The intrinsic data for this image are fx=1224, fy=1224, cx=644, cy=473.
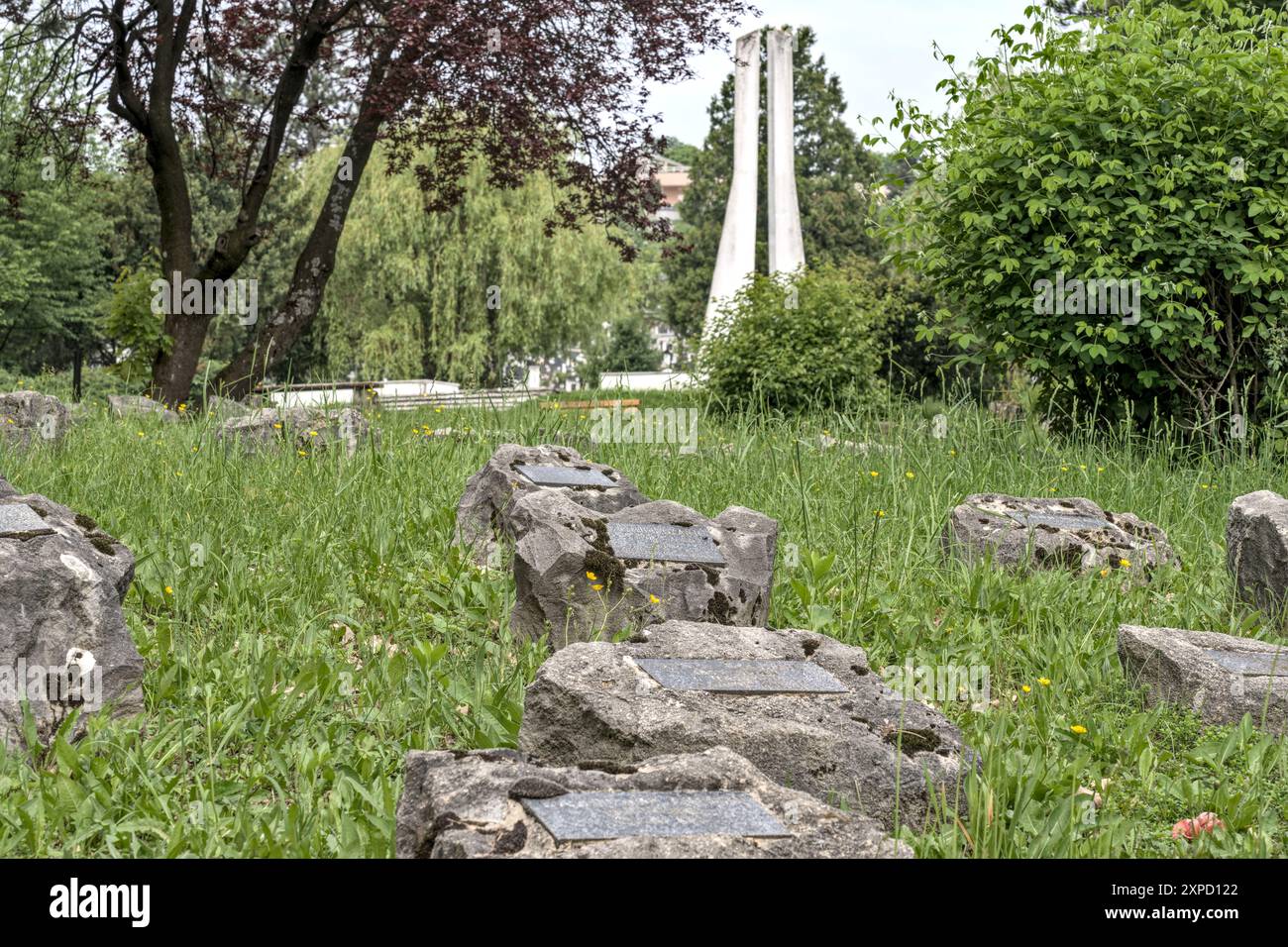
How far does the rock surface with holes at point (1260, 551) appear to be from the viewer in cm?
533

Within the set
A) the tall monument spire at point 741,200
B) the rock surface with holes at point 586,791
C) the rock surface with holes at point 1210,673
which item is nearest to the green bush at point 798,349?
the tall monument spire at point 741,200

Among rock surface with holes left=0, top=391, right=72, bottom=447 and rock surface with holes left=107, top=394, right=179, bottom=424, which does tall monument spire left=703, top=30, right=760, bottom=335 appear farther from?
rock surface with holes left=0, top=391, right=72, bottom=447

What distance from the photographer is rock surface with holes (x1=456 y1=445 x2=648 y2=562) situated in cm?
551

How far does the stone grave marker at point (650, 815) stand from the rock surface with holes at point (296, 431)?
4813 mm

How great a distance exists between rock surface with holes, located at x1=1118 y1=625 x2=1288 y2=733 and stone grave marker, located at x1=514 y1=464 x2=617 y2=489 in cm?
242

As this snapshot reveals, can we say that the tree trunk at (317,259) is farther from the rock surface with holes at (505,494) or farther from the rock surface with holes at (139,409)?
the rock surface with holes at (505,494)

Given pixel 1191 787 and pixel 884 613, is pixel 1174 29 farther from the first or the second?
pixel 1191 787

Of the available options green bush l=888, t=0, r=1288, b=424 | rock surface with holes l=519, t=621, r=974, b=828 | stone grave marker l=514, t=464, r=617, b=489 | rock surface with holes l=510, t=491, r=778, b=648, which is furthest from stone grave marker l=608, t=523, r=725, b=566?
green bush l=888, t=0, r=1288, b=424

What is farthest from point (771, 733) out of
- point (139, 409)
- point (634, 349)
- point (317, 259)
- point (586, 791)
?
point (634, 349)

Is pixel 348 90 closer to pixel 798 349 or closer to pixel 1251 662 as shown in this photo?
pixel 798 349

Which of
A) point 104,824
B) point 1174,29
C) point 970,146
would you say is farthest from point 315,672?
point 1174,29
